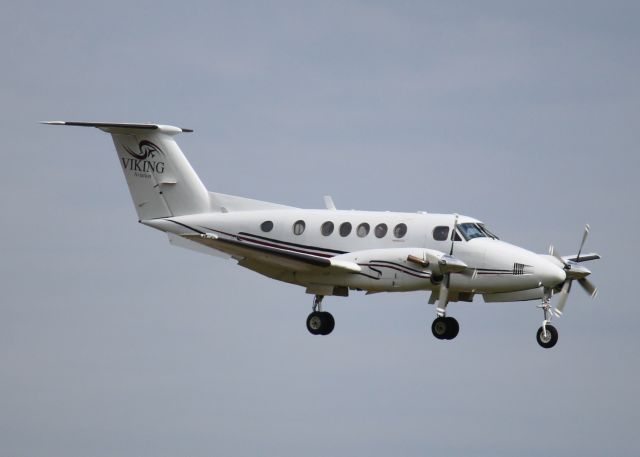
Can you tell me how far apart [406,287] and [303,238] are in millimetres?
3846

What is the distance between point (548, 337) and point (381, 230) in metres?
5.85

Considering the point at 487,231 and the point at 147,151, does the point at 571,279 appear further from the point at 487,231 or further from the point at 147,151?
the point at 147,151

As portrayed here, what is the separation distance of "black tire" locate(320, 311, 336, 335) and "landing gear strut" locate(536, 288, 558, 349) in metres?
6.39

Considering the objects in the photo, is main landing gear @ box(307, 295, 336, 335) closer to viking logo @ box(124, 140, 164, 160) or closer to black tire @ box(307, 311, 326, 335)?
black tire @ box(307, 311, 326, 335)

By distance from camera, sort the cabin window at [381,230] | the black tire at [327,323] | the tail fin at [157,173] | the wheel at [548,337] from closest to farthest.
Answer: the wheel at [548,337] < the cabin window at [381,230] < the black tire at [327,323] < the tail fin at [157,173]

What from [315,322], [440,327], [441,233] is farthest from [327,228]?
[440,327]

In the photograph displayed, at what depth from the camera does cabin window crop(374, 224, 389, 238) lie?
38.5m

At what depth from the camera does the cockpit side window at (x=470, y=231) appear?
37656 mm

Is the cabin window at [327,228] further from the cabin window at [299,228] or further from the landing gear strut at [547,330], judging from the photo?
the landing gear strut at [547,330]

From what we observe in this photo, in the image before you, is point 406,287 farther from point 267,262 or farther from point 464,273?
point 267,262

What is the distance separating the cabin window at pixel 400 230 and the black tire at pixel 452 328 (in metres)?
2.91

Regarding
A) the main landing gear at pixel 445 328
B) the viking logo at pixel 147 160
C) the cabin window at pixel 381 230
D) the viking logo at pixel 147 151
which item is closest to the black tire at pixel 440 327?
the main landing gear at pixel 445 328

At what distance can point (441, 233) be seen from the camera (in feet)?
124

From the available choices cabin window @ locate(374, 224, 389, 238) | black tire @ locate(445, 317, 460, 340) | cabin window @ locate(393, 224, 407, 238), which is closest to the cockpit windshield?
cabin window @ locate(393, 224, 407, 238)
